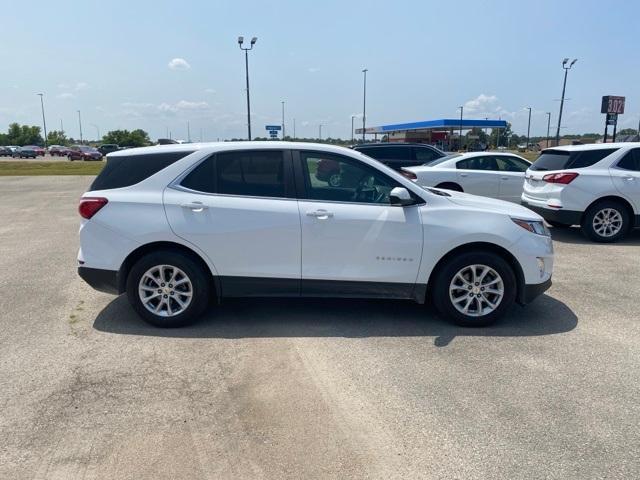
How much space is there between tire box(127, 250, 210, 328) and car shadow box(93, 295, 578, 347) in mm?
127

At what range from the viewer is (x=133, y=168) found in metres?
4.88

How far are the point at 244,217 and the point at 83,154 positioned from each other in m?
56.2

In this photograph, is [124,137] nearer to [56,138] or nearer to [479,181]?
[56,138]

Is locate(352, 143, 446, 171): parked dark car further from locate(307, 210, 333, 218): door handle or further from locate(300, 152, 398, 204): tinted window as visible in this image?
locate(307, 210, 333, 218): door handle

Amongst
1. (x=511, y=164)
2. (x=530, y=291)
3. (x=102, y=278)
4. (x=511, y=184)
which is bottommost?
(x=530, y=291)

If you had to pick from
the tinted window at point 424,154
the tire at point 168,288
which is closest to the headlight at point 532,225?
the tire at point 168,288

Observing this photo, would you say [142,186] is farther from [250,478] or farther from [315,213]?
[250,478]

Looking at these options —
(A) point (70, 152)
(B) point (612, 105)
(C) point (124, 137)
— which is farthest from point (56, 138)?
(B) point (612, 105)

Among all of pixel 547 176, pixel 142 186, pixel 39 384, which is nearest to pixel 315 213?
pixel 142 186

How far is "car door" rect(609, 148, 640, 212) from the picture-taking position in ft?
29.0

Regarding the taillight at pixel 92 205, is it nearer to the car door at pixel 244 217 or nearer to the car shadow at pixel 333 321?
the car door at pixel 244 217

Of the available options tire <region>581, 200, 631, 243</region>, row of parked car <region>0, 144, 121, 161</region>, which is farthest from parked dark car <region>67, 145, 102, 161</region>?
tire <region>581, 200, 631, 243</region>

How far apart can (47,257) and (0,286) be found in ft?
5.03

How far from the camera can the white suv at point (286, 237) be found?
470cm
